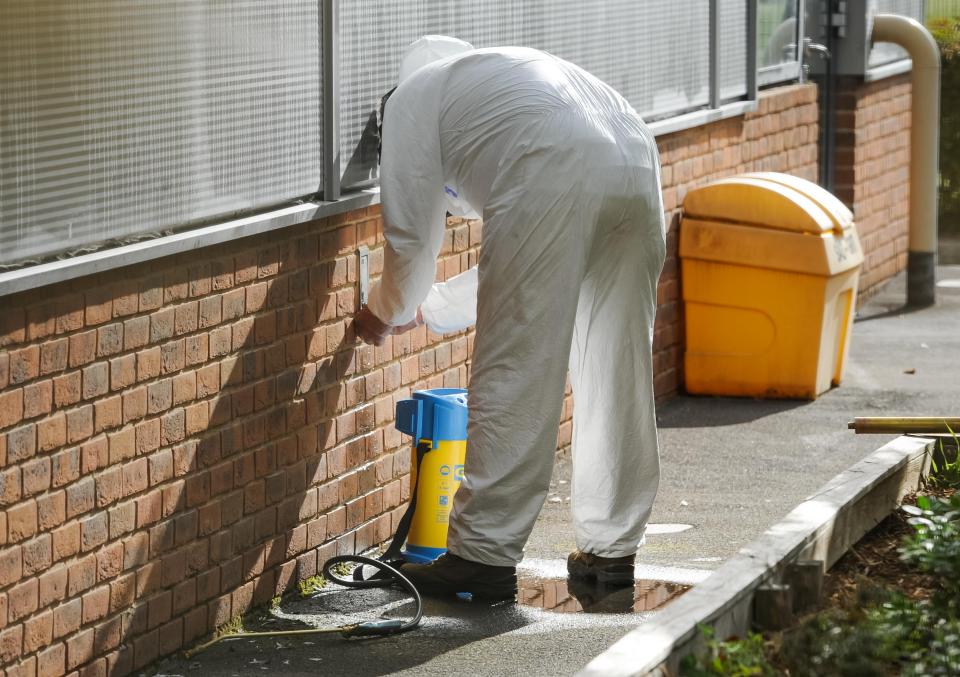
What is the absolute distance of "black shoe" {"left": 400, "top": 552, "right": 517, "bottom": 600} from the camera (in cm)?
505

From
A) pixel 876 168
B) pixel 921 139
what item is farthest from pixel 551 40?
pixel 876 168

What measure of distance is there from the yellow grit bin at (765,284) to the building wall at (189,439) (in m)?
2.20

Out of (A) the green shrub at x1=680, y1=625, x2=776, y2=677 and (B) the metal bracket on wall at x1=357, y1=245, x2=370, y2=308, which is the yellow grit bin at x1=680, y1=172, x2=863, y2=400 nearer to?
(B) the metal bracket on wall at x1=357, y1=245, x2=370, y2=308

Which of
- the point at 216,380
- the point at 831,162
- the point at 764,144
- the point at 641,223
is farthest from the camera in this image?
the point at 831,162

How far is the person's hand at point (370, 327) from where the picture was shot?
5.29 metres

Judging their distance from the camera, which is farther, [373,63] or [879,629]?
[373,63]

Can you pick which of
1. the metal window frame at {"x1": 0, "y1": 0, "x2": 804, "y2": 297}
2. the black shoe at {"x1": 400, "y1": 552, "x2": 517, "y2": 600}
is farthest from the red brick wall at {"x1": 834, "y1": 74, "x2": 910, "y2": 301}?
the black shoe at {"x1": 400, "y1": 552, "x2": 517, "y2": 600}

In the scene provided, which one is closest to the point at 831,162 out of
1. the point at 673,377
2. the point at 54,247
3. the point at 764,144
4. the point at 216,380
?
the point at 764,144

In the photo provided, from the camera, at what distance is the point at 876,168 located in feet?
36.3

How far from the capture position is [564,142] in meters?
4.85

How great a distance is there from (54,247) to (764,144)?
5777 millimetres

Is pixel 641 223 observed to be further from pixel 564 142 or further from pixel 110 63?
pixel 110 63

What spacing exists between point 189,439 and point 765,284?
3.97 metres

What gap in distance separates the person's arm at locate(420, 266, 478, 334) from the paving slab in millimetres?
846
